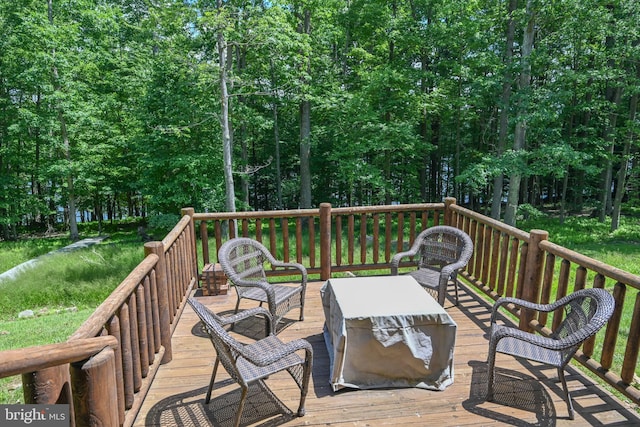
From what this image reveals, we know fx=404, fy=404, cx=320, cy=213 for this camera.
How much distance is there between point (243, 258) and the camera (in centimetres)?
406

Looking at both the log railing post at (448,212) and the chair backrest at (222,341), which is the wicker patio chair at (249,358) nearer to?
the chair backrest at (222,341)

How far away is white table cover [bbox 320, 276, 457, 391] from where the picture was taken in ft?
9.09

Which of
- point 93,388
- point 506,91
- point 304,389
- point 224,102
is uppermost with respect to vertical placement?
point 506,91

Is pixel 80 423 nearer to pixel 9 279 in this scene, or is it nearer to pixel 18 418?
pixel 18 418

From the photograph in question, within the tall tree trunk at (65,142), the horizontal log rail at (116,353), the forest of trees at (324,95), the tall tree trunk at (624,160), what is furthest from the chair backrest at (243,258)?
the tall tree trunk at (65,142)

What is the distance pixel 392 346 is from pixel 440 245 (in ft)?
6.38

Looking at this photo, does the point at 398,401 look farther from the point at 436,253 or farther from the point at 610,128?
the point at 610,128

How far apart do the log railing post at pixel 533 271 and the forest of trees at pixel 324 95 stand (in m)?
7.26

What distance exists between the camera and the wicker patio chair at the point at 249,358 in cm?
228

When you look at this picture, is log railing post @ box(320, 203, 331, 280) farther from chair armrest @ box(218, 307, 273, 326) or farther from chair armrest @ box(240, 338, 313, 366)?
chair armrest @ box(240, 338, 313, 366)

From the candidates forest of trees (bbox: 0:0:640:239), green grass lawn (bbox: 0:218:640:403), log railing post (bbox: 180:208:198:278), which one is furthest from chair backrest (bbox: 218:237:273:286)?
forest of trees (bbox: 0:0:640:239)

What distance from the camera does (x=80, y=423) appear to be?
5.17ft

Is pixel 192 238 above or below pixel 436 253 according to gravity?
above

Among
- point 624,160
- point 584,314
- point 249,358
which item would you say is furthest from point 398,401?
point 624,160
